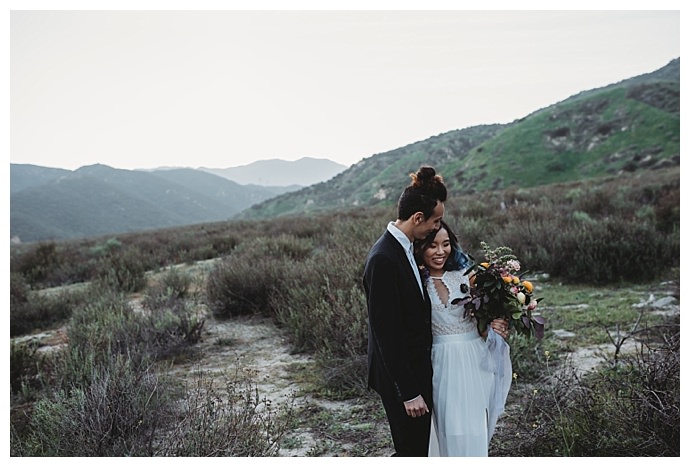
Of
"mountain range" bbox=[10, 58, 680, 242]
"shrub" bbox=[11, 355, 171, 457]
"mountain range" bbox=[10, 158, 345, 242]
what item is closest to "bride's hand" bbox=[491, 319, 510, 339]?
"shrub" bbox=[11, 355, 171, 457]

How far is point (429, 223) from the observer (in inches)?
97.3

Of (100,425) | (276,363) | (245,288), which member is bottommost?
(276,363)

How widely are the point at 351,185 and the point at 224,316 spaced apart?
→ 78.4 meters

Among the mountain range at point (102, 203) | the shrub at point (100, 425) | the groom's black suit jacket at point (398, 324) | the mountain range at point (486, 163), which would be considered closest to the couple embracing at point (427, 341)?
the groom's black suit jacket at point (398, 324)

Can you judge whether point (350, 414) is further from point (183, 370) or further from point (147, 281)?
point (147, 281)

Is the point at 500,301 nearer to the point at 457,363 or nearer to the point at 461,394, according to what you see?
the point at 457,363

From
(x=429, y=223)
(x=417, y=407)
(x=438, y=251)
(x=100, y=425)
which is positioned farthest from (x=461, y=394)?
(x=100, y=425)

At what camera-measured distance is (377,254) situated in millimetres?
2385

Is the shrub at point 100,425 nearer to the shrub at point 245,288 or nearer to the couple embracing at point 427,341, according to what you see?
the couple embracing at point 427,341

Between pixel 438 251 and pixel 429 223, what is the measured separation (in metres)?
0.17

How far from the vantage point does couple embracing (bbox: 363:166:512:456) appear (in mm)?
2354

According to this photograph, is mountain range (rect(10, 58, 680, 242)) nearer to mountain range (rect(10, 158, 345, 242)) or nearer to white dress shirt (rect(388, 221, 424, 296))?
mountain range (rect(10, 158, 345, 242))

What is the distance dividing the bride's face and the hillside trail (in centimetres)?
150

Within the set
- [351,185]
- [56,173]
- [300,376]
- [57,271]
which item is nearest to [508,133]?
[351,185]
